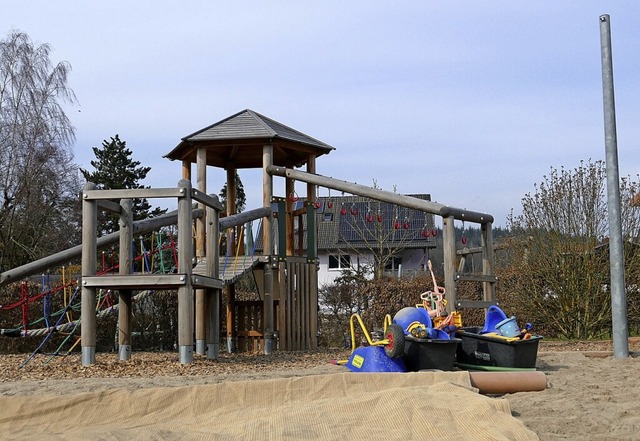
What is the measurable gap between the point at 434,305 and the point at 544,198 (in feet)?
23.3

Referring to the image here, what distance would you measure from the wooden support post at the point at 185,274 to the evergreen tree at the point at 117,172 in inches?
1187

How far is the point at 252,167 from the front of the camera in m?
18.8

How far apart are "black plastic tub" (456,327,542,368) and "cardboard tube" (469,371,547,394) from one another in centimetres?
169

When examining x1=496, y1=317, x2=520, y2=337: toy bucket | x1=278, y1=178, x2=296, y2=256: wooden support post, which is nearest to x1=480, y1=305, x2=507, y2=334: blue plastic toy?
x1=496, y1=317, x2=520, y2=337: toy bucket

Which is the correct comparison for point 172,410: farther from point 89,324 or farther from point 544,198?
point 544,198

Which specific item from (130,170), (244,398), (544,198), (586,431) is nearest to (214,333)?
(244,398)

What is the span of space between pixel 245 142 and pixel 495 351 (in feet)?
24.6

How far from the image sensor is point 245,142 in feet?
52.9

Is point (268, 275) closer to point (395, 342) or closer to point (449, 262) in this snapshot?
point (449, 262)

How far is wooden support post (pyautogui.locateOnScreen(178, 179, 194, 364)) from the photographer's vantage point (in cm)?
1112

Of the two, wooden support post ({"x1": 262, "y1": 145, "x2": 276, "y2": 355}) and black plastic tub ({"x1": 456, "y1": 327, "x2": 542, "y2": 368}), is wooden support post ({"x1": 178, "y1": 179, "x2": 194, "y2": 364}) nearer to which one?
black plastic tub ({"x1": 456, "y1": 327, "x2": 542, "y2": 368})

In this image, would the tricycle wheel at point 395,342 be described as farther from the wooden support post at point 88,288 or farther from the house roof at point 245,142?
the house roof at point 245,142

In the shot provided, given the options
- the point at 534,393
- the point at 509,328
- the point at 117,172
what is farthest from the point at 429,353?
the point at 117,172

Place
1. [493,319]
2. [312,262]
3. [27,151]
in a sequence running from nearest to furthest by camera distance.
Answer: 1. [493,319]
2. [312,262]
3. [27,151]
